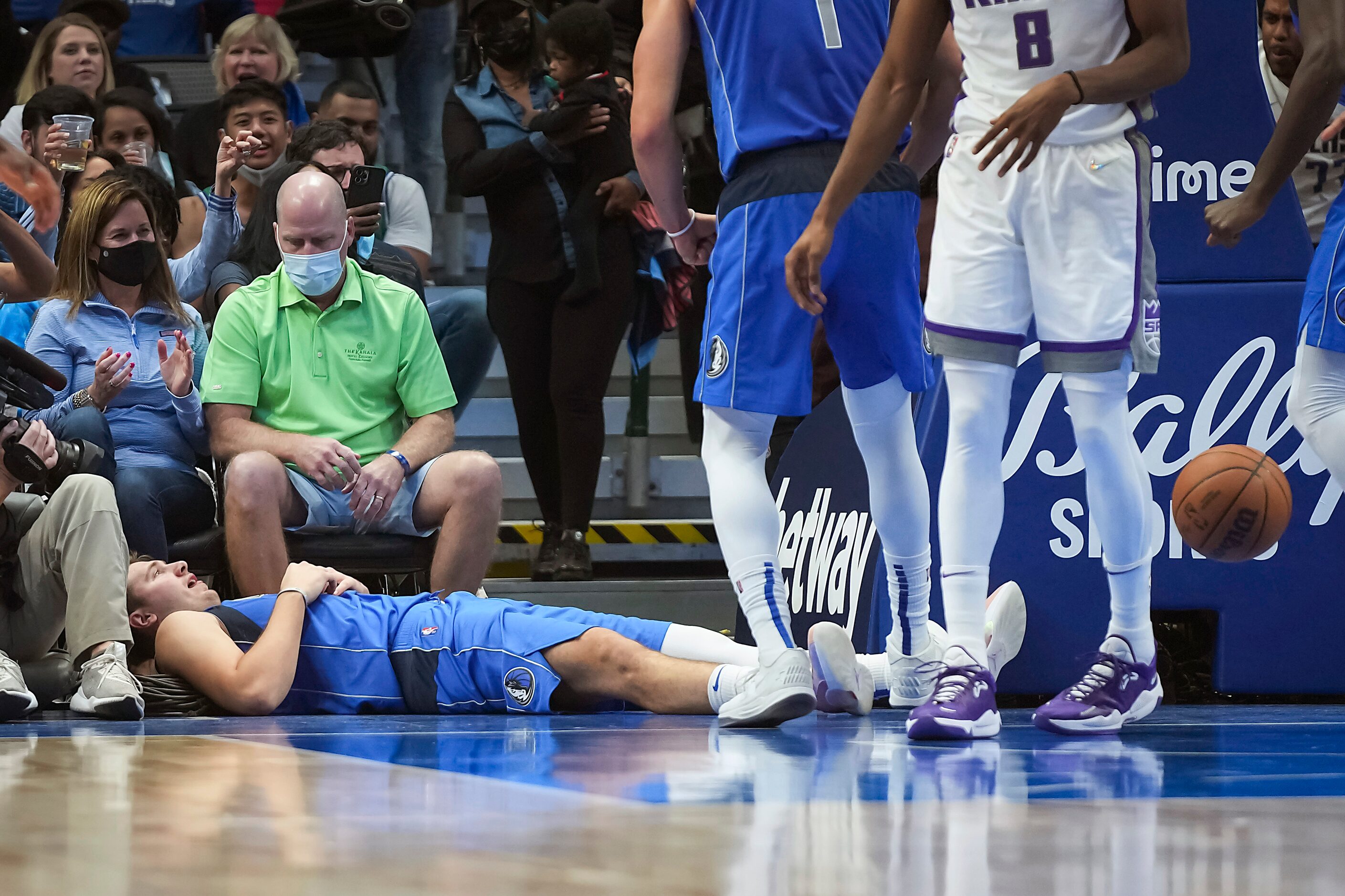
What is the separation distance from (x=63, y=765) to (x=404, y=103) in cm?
490

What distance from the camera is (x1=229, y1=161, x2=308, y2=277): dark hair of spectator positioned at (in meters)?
5.38

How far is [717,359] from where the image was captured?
3453mm

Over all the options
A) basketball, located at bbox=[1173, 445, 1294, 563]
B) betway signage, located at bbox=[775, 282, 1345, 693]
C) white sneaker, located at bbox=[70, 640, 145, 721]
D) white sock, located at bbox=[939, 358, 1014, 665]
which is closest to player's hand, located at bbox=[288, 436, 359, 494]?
white sneaker, located at bbox=[70, 640, 145, 721]

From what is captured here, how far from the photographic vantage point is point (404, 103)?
282 inches

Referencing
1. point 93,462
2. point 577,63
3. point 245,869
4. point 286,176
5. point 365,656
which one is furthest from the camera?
point 577,63

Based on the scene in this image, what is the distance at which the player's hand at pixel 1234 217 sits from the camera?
11.6 ft

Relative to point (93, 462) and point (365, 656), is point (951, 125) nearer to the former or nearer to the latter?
point (365, 656)

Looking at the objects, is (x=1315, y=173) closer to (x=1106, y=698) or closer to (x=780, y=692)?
(x=1106, y=698)

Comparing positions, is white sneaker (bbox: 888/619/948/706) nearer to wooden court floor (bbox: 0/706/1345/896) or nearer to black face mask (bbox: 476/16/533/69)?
wooden court floor (bbox: 0/706/1345/896)

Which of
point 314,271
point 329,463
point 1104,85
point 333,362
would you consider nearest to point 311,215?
point 314,271

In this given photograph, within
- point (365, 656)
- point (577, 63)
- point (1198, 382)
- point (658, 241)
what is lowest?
point (365, 656)

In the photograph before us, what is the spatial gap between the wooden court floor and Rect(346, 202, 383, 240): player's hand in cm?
262

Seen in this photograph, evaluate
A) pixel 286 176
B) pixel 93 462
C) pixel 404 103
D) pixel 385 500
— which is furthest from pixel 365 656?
pixel 404 103

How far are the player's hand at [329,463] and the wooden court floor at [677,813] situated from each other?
1.35 m
